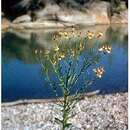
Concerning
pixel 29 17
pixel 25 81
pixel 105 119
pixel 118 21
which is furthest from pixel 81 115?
pixel 118 21

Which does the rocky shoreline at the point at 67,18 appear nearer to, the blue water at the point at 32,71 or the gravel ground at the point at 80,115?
the blue water at the point at 32,71

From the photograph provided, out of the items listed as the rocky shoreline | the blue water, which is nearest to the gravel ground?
the blue water

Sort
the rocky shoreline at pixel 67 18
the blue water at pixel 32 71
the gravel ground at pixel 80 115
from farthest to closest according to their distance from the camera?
the rocky shoreline at pixel 67 18 → the blue water at pixel 32 71 → the gravel ground at pixel 80 115

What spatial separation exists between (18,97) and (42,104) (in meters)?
1.70

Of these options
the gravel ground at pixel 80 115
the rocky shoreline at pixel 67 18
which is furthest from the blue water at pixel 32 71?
the rocky shoreline at pixel 67 18

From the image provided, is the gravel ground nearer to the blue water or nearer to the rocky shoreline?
the blue water

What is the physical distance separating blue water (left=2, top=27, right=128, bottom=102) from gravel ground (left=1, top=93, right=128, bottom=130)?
1034 mm

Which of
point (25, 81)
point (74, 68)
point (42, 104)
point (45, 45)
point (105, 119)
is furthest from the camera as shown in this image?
point (45, 45)

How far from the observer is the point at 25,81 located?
10.1 metres

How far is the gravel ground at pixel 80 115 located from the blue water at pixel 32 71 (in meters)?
1.03

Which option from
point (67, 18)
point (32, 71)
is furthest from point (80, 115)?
point (67, 18)

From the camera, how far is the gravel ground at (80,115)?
6175mm

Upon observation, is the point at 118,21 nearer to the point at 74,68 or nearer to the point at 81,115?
the point at 81,115

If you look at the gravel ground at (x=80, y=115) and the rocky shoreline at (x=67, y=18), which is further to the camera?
the rocky shoreline at (x=67, y=18)
